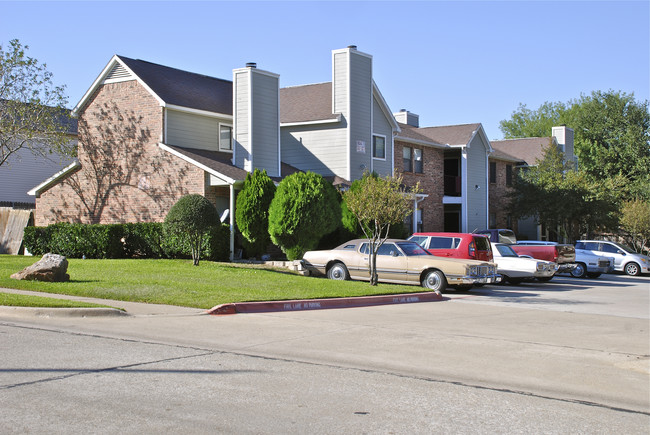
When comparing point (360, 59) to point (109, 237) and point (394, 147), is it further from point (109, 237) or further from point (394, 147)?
point (109, 237)

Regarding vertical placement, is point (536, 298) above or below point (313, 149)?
below

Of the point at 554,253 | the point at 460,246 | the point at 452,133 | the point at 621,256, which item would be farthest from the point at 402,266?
the point at 452,133

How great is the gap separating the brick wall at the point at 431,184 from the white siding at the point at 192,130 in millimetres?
10366

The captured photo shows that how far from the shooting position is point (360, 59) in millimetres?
29625

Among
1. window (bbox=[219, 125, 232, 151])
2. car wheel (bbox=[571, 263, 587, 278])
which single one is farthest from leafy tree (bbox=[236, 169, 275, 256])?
car wheel (bbox=[571, 263, 587, 278])

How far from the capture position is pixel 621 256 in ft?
97.2

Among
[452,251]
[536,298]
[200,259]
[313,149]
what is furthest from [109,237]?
[536,298]

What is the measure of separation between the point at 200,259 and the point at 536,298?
36.8 ft

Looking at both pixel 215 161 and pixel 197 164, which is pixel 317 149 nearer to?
pixel 215 161

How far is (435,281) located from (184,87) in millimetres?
14871

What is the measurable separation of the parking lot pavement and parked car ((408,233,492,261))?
1.13 meters

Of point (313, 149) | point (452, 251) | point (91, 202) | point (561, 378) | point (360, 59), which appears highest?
point (360, 59)

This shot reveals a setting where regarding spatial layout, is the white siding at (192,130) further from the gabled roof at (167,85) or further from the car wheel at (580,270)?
the car wheel at (580,270)

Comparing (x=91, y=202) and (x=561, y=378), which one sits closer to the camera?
(x=561, y=378)
